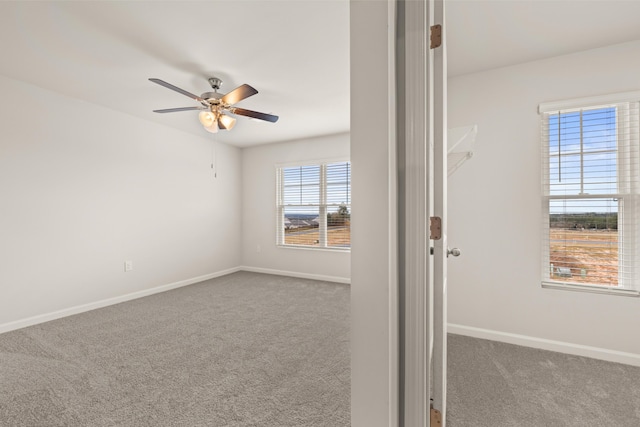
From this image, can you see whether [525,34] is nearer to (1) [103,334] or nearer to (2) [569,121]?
(2) [569,121]

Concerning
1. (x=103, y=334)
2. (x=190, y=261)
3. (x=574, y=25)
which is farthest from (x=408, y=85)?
(x=190, y=261)

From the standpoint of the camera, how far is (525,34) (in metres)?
2.11

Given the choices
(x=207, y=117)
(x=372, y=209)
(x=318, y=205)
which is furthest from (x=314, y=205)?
(x=372, y=209)

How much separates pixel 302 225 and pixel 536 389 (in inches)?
150

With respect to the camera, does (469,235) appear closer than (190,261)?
Yes

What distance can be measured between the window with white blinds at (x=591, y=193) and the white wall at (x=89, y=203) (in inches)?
182

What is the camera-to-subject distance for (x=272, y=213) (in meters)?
5.34

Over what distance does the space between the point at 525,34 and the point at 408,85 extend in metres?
1.87

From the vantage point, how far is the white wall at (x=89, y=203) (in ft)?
9.46

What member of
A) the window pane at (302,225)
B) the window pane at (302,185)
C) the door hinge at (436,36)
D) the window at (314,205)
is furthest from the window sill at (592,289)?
the window pane at (302,185)

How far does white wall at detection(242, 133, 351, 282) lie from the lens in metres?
4.76

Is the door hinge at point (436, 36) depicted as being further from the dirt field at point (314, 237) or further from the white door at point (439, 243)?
the dirt field at point (314, 237)

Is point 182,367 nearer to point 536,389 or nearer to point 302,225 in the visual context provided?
point 536,389

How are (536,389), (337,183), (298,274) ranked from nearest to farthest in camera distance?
(536,389) < (337,183) < (298,274)
